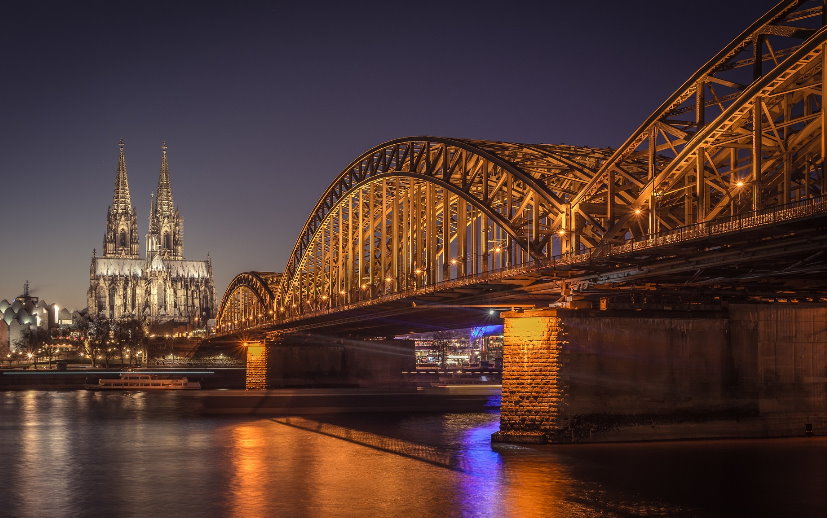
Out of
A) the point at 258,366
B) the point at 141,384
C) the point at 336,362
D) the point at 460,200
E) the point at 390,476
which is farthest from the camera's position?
the point at 141,384

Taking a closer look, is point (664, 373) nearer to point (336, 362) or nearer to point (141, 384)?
point (336, 362)

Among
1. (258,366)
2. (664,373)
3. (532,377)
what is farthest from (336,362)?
(664,373)

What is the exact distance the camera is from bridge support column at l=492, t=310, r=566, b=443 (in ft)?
161

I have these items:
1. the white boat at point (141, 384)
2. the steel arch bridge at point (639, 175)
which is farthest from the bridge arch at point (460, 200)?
the white boat at point (141, 384)

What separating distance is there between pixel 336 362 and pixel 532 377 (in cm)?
6511

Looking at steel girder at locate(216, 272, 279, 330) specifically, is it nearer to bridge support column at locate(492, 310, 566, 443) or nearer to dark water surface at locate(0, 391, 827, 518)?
dark water surface at locate(0, 391, 827, 518)

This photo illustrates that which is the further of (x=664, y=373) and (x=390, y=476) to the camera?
(x=664, y=373)

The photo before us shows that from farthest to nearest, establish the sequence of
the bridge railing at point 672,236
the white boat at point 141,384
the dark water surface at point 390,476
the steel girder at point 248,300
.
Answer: the steel girder at point 248,300 < the white boat at point 141,384 < the dark water surface at point 390,476 < the bridge railing at point 672,236

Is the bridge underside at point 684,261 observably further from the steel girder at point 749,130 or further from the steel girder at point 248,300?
the steel girder at point 248,300

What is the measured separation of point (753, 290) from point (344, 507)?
88.0 feet

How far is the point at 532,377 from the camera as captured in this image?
4978 centimetres

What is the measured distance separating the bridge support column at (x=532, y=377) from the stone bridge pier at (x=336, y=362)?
60.8m

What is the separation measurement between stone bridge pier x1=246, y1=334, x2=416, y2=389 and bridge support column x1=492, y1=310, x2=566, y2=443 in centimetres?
6076

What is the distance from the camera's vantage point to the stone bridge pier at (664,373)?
49.1 meters
